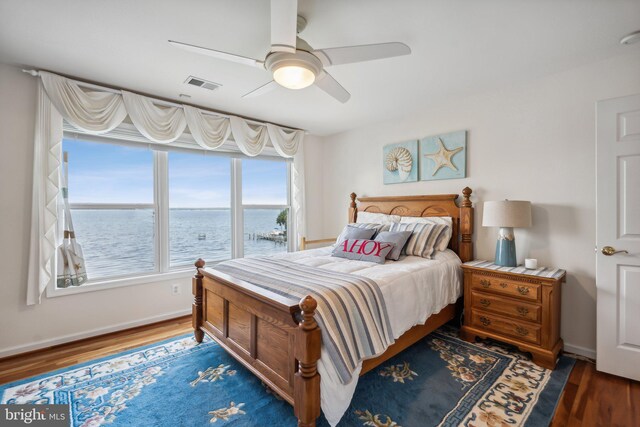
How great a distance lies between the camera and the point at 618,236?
216 cm

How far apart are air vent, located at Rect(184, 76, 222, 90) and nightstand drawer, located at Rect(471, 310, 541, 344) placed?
3.29 metres

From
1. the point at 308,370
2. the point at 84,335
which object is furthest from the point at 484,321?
the point at 84,335

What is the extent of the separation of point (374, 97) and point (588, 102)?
1847 mm

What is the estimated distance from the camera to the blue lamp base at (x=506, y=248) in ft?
8.67

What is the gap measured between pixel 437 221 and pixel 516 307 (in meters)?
1.11

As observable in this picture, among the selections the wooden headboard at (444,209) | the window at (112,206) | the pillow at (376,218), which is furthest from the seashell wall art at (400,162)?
the window at (112,206)

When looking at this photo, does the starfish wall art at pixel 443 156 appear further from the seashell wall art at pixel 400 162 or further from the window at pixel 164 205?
the window at pixel 164 205

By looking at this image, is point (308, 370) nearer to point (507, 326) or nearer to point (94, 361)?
point (507, 326)

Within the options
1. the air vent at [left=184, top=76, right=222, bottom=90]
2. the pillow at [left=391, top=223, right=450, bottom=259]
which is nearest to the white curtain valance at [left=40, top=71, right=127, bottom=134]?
the air vent at [left=184, top=76, right=222, bottom=90]

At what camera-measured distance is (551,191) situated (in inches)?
103

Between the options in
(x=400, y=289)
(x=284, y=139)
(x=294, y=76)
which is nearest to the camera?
(x=294, y=76)

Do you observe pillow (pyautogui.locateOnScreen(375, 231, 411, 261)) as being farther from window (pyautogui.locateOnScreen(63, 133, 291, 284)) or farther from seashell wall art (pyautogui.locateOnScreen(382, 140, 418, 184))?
window (pyautogui.locateOnScreen(63, 133, 291, 284))

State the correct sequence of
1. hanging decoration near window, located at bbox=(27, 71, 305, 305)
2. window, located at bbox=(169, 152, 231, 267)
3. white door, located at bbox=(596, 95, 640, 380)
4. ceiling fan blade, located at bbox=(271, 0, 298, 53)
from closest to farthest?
ceiling fan blade, located at bbox=(271, 0, 298, 53) < white door, located at bbox=(596, 95, 640, 380) < hanging decoration near window, located at bbox=(27, 71, 305, 305) < window, located at bbox=(169, 152, 231, 267)

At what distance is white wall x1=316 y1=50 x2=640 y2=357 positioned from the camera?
2432 millimetres
